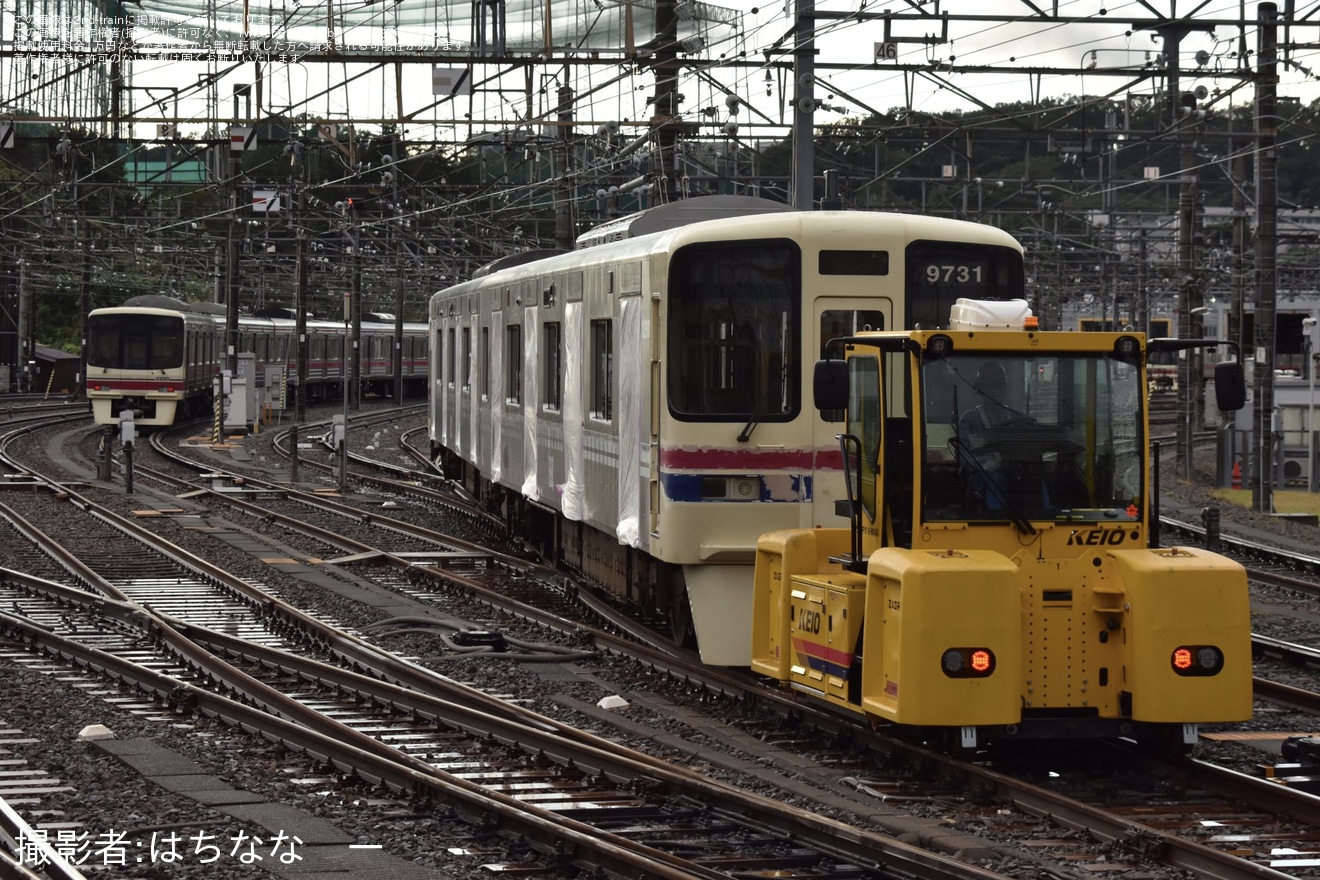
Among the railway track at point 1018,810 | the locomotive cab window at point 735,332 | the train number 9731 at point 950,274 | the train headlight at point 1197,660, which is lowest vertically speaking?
the railway track at point 1018,810

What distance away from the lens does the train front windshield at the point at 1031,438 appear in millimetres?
9172

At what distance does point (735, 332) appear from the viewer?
11.8 m

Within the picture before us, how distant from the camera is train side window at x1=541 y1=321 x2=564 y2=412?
16094 millimetres

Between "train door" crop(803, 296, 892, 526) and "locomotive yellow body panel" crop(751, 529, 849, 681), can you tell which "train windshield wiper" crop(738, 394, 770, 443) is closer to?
"train door" crop(803, 296, 892, 526)

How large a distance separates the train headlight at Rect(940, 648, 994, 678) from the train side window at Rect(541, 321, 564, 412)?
7.78 meters

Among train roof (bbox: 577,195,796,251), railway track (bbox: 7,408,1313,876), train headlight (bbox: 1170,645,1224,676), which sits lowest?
railway track (bbox: 7,408,1313,876)

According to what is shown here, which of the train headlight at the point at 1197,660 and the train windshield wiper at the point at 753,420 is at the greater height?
the train windshield wiper at the point at 753,420

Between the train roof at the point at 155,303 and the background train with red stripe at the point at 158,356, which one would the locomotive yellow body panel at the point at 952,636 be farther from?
the train roof at the point at 155,303

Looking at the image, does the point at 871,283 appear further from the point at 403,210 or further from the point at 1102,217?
the point at 1102,217

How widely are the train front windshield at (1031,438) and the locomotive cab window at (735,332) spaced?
2.57 m

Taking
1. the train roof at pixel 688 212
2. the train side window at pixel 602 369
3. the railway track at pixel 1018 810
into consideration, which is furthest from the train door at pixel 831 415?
the train roof at pixel 688 212

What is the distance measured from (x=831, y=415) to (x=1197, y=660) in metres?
3.47

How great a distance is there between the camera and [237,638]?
45.3 ft

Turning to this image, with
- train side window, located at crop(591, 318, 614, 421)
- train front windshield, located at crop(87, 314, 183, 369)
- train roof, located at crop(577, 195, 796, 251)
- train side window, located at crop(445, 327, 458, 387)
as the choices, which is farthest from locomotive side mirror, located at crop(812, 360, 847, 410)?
train front windshield, located at crop(87, 314, 183, 369)
